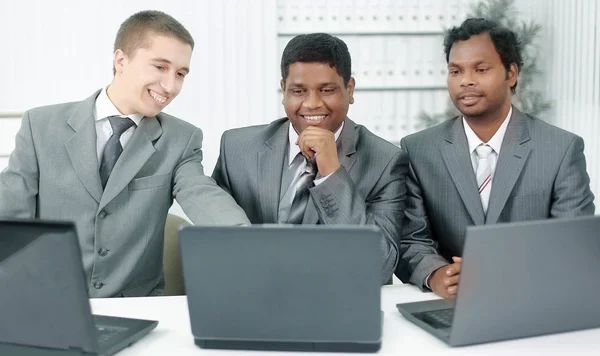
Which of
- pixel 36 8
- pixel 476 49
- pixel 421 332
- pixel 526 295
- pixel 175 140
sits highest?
pixel 36 8

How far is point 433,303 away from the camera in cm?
157

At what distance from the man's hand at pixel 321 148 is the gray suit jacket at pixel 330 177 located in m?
0.05

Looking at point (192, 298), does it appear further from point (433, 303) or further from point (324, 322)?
point (433, 303)

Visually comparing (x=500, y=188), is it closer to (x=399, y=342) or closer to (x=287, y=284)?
(x=399, y=342)

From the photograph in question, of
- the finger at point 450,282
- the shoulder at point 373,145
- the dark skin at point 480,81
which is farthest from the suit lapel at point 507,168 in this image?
the finger at point 450,282

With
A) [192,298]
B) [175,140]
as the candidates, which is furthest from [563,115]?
[192,298]

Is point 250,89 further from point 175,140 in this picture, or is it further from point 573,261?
point 573,261

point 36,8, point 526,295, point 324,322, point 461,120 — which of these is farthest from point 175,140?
point 36,8

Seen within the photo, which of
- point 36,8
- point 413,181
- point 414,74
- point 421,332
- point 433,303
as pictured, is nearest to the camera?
point 421,332

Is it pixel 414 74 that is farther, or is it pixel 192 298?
pixel 414 74

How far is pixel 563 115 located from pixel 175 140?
3.01 m

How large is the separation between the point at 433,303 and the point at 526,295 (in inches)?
13.1

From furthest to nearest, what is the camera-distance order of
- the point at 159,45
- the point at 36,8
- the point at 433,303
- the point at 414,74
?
the point at 414,74
the point at 36,8
the point at 159,45
the point at 433,303

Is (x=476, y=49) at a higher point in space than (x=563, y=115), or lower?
higher
